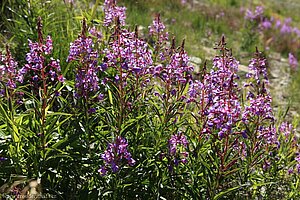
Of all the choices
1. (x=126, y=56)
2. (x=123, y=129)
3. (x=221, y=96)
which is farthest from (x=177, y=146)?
(x=126, y=56)

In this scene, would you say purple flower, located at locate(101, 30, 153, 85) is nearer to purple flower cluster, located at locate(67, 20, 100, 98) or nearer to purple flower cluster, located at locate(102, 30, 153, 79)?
purple flower cluster, located at locate(102, 30, 153, 79)

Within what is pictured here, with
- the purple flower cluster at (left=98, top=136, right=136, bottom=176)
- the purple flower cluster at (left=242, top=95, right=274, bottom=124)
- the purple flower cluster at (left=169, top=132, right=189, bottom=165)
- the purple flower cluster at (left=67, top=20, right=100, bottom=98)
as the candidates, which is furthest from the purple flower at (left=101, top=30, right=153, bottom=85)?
the purple flower cluster at (left=242, top=95, right=274, bottom=124)

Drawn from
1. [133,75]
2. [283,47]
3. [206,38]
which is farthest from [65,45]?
[283,47]

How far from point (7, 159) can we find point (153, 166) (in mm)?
1094

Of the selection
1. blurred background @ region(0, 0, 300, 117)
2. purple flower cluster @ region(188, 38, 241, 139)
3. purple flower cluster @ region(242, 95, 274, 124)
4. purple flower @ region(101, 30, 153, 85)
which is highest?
purple flower @ region(101, 30, 153, 85)

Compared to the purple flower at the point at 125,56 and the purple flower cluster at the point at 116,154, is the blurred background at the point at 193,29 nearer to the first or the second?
the purple flower at the point at 125,56

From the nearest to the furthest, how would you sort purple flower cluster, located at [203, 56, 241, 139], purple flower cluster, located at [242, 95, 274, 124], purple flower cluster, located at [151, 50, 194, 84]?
purple flower cluster, located at [203, 56, 241, 139] → purple flower cluster, located at [151, 50, 194, 84] → purple flower cluster, located at [242, 95, 274, 124]

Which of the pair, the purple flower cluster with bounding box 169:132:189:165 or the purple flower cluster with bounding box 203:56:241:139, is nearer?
the purple flower cluster with bounding box 203:56:241:139

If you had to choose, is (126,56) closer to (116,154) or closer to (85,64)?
(85,64)

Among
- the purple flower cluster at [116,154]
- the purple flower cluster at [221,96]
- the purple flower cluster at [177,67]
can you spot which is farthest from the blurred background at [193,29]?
the purple flower cluster at [116,154]

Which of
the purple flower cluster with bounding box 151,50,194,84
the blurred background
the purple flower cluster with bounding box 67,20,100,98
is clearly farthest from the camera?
the blurred background

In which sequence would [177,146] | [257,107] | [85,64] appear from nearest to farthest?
[85,64], [257,107], [177,146]

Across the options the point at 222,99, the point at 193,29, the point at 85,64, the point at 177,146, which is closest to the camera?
the point at 222,99

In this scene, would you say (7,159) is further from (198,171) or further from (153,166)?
(198,171)
